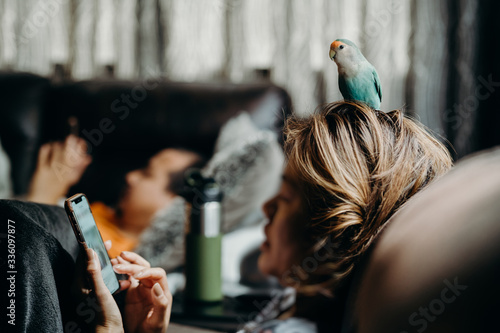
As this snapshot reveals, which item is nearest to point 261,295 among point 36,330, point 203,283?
point 203,283

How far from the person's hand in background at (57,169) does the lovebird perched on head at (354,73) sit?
1531 mm

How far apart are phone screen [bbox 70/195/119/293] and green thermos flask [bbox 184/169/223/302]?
2.15 ft

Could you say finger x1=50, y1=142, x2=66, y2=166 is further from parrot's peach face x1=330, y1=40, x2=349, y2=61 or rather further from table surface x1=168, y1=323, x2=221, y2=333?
parrot's peach face x1=330, y1=40, x2=349, y2=61

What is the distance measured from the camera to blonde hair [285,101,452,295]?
0.62 meters

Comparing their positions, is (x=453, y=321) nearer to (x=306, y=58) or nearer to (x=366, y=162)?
(x=366, y=162)

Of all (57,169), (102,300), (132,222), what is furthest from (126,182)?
(102,300)

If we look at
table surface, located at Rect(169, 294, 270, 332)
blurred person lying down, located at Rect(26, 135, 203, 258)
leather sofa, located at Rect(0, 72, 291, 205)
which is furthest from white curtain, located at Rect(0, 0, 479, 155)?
table surface, located at Rect(169, 294, 270, 332)

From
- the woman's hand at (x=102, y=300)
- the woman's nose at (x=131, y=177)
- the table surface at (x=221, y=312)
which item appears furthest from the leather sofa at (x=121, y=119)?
the woman's hand at (x=102, y=300)

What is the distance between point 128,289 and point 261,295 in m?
0.65

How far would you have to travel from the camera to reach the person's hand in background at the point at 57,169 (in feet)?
6.39

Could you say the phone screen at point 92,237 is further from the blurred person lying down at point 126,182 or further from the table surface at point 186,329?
the blurred person lying down at point 126,182

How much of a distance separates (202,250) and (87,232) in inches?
27.5

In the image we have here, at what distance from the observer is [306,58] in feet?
7.73

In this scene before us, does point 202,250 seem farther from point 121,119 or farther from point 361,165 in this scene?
point 121,119
